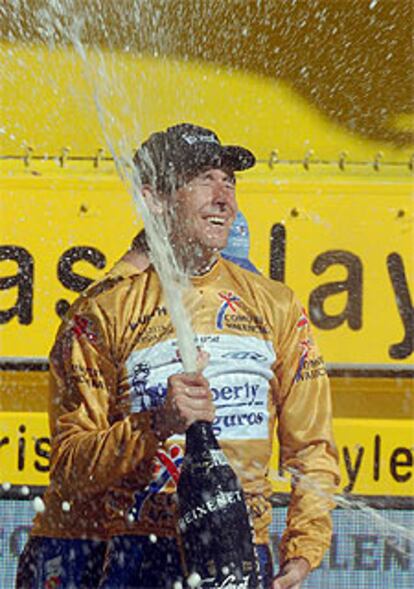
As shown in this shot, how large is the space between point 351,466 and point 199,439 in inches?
31.8

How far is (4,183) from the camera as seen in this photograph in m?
3.64

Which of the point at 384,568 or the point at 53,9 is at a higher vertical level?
the point at 53,9

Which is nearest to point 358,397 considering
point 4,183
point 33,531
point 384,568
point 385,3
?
point 384,568

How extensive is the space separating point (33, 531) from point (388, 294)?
1310 mm

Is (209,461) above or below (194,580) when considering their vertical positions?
above

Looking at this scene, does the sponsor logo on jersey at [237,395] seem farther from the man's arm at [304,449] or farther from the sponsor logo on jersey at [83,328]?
the sponsor logo on jersey at [83,328]

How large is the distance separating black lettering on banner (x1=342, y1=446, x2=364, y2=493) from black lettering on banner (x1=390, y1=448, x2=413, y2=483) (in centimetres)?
10

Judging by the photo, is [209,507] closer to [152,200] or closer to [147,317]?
[147,317]

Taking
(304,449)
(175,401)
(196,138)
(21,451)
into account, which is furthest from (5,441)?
(196,138)

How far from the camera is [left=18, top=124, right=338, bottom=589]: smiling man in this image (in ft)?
9.40

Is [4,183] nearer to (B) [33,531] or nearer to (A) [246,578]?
(B) [33,531]

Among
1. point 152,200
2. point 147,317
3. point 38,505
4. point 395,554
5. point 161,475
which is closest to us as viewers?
point 161,475

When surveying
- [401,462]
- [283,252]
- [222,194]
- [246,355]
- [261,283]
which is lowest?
[401,462]

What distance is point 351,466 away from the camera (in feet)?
11.3
